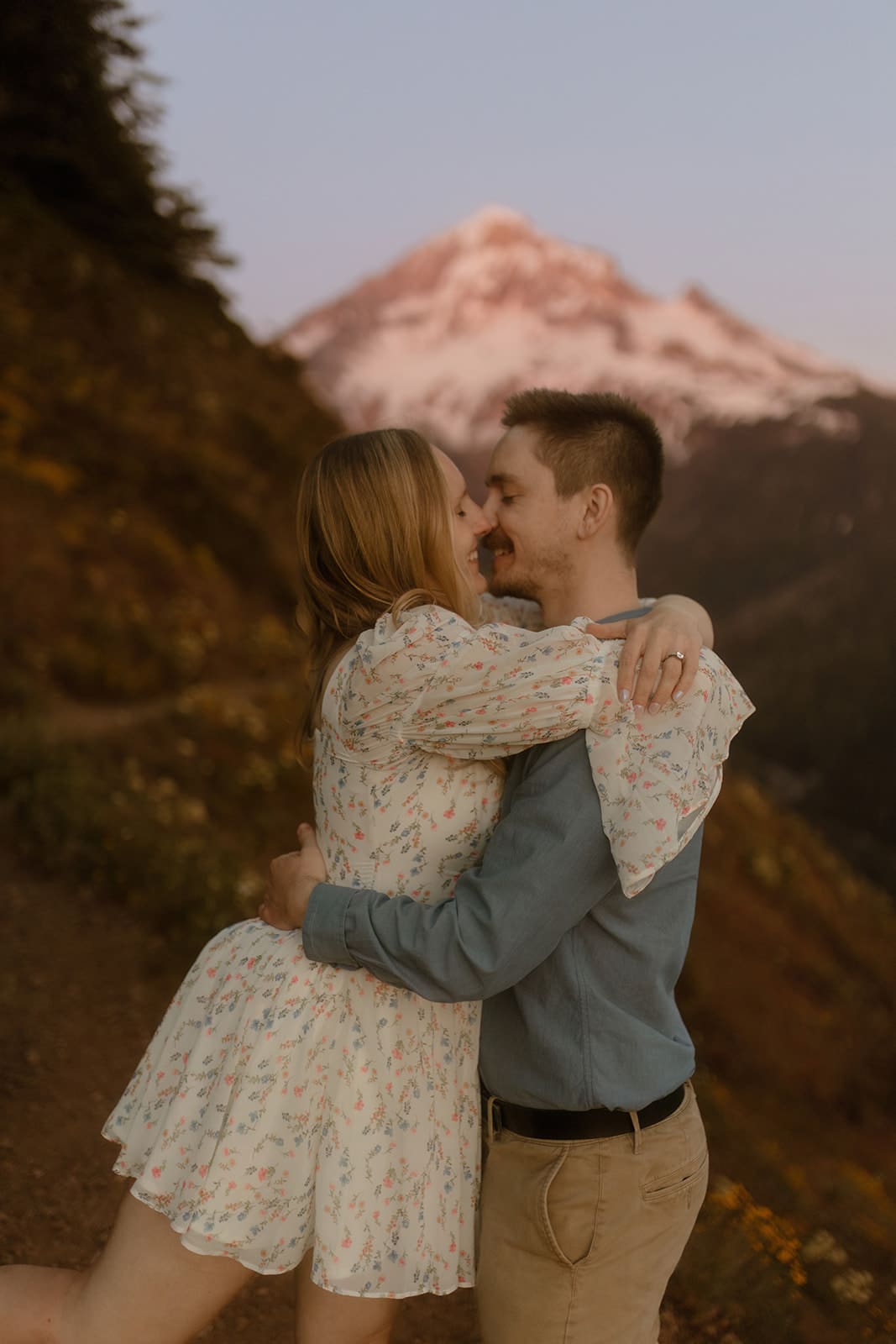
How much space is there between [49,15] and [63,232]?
8.85ft

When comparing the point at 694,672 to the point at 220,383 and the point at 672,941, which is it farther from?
the point at 220,383

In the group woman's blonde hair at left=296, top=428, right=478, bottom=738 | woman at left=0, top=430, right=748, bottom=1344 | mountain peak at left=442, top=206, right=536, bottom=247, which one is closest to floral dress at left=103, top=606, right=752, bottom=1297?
woman at left=0, top=430, right=748, bottom=1344

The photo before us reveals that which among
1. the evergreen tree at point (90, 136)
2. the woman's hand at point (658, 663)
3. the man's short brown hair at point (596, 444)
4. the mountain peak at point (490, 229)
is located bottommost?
the woman's hand at point (658, 663)

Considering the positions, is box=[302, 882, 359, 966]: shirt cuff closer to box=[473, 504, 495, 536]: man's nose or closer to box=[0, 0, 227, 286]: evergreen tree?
box=[473, 504, 495, 536]: man's nose

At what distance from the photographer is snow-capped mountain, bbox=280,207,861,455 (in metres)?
48.4

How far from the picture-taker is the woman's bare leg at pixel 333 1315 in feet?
6.14

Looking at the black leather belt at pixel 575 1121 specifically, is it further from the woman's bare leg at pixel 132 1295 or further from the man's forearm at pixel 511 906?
the woman's bare leg at pixel 132 1295

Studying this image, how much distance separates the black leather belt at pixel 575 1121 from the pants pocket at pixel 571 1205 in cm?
3

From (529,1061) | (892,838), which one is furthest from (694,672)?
(892,838)

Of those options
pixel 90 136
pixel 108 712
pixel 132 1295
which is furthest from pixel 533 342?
pixel 132 1295

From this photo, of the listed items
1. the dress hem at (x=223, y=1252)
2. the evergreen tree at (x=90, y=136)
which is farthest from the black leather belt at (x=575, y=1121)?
the evergreen tree at (x=90, y=136)

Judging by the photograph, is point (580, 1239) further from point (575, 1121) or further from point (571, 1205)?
point (575, 1121)

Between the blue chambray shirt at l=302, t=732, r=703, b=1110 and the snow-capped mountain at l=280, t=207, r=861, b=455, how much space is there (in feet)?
133

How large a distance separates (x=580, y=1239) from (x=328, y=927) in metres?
0.67
